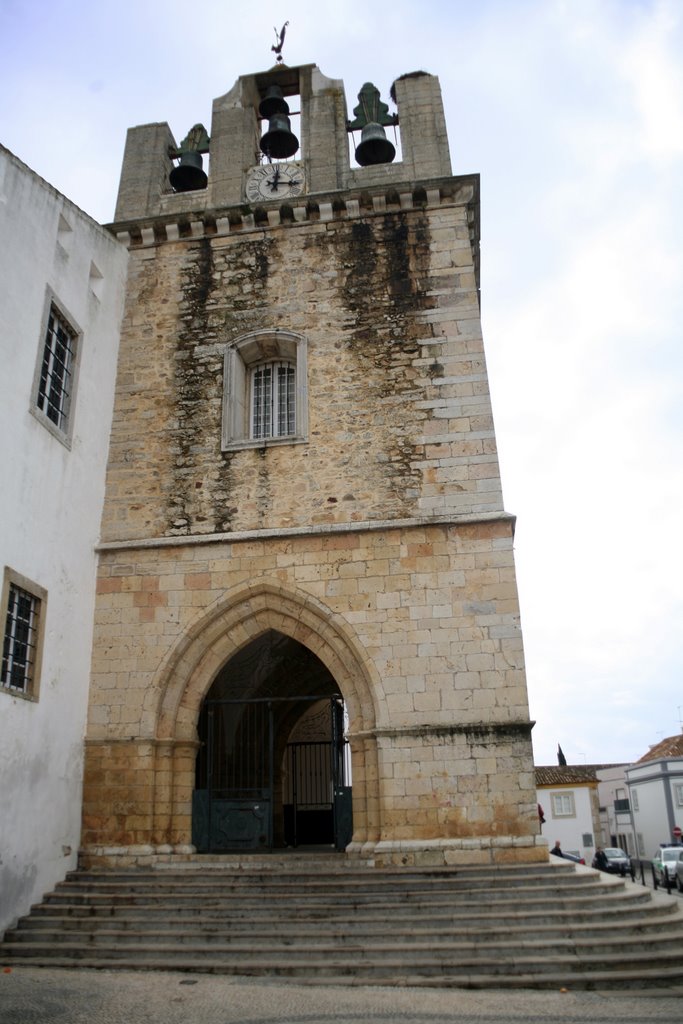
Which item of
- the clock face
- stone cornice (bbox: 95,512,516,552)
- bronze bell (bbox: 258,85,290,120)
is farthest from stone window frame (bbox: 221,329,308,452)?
bronze bell (bbox: 258,85,290,120)

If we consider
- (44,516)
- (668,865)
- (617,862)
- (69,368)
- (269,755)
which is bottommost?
(617,862)

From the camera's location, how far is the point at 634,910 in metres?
6.67

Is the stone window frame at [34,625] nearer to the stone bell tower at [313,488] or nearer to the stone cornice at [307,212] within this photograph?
the stone bell tower at [313,488]

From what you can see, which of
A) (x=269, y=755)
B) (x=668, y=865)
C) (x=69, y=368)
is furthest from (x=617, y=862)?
(x=69, y=368)

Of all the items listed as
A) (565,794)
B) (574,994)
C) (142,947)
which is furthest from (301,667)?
(565,794)

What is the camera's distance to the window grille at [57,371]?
8680 mm

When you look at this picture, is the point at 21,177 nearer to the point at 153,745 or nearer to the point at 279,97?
the point at 279,97

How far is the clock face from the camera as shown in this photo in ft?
36.4

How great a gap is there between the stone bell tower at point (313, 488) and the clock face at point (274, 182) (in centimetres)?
4

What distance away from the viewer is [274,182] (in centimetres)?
1117

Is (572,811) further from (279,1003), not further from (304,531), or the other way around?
(279,1003)

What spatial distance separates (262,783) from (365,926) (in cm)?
683

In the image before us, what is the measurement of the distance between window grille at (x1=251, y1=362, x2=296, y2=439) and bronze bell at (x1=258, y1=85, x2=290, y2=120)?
4062mm

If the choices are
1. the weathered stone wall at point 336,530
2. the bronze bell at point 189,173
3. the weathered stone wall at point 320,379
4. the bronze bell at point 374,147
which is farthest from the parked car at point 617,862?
the bronze bell at point 189,173
